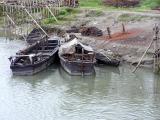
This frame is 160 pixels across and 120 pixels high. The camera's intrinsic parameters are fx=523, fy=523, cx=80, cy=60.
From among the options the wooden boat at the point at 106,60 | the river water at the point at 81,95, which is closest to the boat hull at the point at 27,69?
the river water at the point at 81,95

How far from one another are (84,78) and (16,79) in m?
5.25

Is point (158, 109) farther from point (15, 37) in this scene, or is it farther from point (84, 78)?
point (15, 37)

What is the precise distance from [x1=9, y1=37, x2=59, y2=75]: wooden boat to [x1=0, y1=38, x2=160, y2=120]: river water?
0.57 meters

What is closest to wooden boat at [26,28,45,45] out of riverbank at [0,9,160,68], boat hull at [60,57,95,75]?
riverbank at [0,9,160,68]

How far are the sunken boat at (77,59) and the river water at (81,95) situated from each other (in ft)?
1.81

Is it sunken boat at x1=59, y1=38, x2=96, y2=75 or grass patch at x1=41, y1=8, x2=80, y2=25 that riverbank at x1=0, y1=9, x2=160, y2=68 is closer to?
grass patch at x1=41, y1=8, x2=80, y2=25

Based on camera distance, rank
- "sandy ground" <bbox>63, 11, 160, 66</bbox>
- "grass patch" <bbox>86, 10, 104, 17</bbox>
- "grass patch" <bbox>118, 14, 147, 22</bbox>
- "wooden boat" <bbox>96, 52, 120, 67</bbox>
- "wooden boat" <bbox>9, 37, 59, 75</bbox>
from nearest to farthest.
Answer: "wooden boat" <bbox>9, 37, 59, 75</bbox>, "wooden boat" <bbox>96, 52, 120, 67</bbox>, "sandy ground" <bbox>63, 11, 160, 66</bbox>, "grass patch" <bbox>118, 14, 147, 22</bbox>, "grass patch" <bbox>86, 10, 104, 17</bbox>

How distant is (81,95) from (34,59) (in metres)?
7.14

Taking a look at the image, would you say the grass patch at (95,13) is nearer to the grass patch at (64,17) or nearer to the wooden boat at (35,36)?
the grass patch at (64,17)

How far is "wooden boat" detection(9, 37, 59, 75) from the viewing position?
40656mm

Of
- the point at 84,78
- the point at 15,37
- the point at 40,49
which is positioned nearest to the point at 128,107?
the point at 84,78

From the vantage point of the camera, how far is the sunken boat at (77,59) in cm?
4034

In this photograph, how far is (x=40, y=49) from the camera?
46969 mm

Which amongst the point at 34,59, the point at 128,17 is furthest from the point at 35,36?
the point at 34,59
